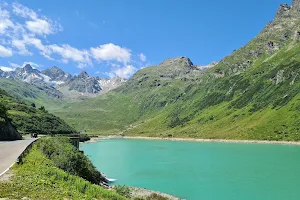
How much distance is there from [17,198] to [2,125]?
54.2m

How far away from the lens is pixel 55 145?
45.6 meters

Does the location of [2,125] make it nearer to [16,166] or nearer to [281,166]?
[16,166]

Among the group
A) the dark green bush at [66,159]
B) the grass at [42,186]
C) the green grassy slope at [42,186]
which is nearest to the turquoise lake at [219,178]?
the dark green bush at [66,159]

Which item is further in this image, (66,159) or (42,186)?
(66,159)

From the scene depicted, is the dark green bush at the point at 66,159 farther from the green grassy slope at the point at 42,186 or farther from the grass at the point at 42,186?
the grass at the point at 42,186

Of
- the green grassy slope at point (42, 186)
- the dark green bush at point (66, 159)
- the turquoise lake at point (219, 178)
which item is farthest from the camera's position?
the turquoise lake at point (219, 178)

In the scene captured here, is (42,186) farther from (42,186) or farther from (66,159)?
(66,159)

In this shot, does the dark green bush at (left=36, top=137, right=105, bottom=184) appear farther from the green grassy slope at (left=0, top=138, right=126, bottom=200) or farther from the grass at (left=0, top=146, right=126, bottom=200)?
the grass at (left=0, top=146, right=126, bottom=200)

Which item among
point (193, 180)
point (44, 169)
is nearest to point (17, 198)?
point (44, 169)

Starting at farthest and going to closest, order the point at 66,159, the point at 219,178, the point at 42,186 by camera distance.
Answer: the point at 219,178, the point at 66,159, the point at 42,186

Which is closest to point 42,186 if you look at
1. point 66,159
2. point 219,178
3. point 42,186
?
point 42,186

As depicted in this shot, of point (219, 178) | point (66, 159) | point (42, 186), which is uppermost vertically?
point (66, 159)

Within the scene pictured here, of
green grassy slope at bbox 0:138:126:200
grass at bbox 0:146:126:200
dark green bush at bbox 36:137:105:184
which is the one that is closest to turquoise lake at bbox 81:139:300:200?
dark green bush at bbox 36:137:105:184

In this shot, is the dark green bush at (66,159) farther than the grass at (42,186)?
Yes
